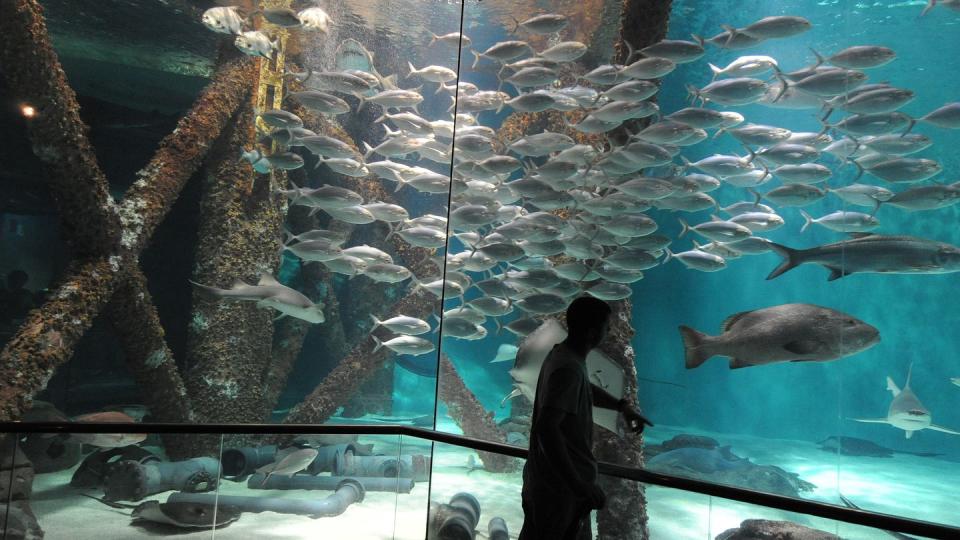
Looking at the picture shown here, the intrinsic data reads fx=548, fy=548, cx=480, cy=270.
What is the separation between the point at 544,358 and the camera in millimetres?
3197

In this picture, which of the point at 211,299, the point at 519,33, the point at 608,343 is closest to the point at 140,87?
the point at 211,299

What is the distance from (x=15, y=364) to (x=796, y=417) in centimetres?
3968

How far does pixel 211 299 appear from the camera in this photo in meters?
7.36

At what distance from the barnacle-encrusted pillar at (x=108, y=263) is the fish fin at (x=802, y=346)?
647 centimetres

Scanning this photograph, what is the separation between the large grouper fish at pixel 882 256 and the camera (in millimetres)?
3717

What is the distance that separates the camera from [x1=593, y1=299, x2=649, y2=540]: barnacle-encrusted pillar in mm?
3508

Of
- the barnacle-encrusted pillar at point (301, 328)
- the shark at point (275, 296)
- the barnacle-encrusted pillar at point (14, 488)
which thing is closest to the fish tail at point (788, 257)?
the shark at point (275, 296)

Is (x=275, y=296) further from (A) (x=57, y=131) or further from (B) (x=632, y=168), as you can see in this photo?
(B) (x=632, y=168)

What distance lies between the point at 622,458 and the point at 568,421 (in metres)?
2.54

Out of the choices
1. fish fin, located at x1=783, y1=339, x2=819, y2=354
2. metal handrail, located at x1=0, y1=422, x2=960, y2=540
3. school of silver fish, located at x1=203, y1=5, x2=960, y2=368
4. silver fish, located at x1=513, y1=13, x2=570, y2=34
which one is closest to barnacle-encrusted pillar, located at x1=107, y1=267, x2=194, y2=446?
school of silver fish, located at x1=203, y1=5, x2=960, y2=368

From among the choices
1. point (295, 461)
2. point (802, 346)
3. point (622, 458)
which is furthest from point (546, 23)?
point (295, 461)

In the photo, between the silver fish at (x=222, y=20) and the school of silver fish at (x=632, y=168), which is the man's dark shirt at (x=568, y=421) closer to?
the school of silver fish at (x=632, y=168)

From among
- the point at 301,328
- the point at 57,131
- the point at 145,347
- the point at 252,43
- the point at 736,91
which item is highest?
the point at 252,43

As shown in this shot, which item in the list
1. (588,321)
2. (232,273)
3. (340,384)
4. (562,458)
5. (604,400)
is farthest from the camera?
(232,273)
